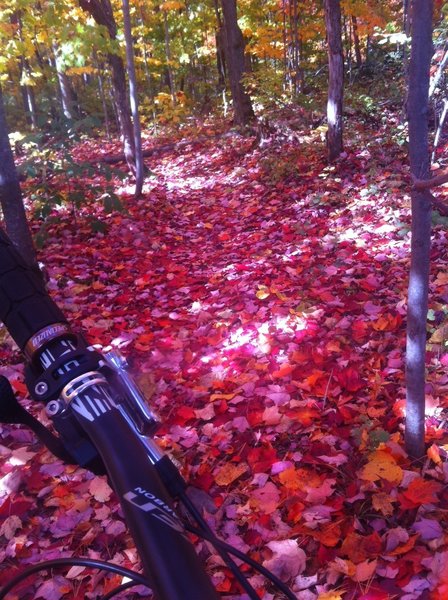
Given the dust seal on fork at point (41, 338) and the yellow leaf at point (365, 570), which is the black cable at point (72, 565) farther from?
the yellow leaf at point (365, 570)

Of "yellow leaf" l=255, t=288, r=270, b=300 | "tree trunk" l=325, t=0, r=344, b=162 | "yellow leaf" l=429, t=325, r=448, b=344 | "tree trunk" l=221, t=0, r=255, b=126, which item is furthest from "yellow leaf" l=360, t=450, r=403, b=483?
"tree trunk" l=221, t=0, r=255, b=126

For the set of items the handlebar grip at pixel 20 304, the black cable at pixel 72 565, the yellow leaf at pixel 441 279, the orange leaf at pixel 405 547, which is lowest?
the orange leaf at pixel 405 547

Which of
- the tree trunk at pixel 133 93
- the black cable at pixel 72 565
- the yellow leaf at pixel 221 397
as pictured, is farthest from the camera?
the tree trunk at pixel 133 93

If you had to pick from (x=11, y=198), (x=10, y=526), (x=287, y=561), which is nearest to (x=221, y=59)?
(x=11, y=198)

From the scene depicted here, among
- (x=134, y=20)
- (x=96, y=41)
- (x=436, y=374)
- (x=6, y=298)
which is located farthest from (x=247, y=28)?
(x=6, y=298)

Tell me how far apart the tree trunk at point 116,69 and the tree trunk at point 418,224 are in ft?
25.0

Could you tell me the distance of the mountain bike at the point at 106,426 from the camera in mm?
563

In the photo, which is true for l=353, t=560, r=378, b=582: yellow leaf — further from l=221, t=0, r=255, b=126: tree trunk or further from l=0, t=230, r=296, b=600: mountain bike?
l=221, t=0, r=255, b=126: tree trunk

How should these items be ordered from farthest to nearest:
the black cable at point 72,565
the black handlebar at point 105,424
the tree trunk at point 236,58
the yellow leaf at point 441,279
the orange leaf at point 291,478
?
the tree trunk at point 236,58, the yellow leaf at point 441,279, the orange leaf at point 291,478, the black cable at point 72,565, the black handlebar at point 105,424

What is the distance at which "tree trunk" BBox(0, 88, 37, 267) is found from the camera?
12.2 feet

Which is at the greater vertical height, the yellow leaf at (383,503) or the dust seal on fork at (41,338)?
the dust seal on fork at (41,338)

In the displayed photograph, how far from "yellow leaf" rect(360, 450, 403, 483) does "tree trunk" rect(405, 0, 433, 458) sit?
14cm

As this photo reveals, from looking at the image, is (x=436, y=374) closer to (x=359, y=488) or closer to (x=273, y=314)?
(x=359, y=488)

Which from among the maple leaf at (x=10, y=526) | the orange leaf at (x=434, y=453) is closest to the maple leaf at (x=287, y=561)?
the orange leaf at (x=434, y=453)
